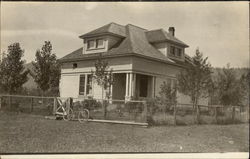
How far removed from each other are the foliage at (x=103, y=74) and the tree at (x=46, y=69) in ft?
13.8

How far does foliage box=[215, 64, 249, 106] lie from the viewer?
10.1 meters

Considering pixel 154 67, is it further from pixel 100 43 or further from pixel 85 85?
pixel 85 85

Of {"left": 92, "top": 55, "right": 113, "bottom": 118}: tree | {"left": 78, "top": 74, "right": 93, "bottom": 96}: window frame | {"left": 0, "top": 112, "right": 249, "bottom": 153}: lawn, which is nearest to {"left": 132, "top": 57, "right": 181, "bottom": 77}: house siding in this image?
{"left": 92, "top": 55, "right": 113, "bottom": 118}: tree

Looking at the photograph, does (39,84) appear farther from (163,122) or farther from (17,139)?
(163,122)

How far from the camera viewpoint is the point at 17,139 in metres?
7.42

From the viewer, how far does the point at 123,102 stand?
13180mm

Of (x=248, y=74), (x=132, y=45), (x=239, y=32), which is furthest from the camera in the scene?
(x=132, y=45)

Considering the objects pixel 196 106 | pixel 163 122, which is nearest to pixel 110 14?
pixel 163 122

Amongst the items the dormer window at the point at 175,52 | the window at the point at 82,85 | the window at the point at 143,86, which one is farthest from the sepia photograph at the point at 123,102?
the dormer window at the point at 175,52

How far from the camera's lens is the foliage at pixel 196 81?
12633mm

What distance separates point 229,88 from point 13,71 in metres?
7.44

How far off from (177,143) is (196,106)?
4492 mm

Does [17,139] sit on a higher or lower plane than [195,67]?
lower

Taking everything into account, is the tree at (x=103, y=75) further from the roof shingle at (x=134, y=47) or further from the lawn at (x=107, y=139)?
the lawn at (x=107, y=139)
